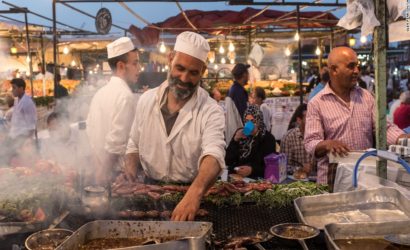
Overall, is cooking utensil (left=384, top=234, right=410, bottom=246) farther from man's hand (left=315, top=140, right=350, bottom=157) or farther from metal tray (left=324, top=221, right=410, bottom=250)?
man's hand (left=315, top=140, right=350, bottom=157)

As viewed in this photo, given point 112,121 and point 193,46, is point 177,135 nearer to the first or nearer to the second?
point 193,46

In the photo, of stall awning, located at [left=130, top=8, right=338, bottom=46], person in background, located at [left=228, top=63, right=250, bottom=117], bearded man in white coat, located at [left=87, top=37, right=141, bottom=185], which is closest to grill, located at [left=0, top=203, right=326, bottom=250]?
bearded man in white coat, located at [left=87, top=37, right=141, bottom=185]

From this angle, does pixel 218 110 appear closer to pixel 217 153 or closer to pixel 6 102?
pixel 217 153

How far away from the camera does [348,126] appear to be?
4312mm

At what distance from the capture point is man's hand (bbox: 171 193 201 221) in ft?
8.38

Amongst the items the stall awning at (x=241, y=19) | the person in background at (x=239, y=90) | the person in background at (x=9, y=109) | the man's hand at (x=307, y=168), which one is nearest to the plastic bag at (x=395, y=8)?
the man's hand at (x=307, y=168)

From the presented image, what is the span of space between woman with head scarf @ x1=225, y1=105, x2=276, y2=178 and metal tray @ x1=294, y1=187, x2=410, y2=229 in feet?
10.9

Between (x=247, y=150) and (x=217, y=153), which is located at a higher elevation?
(x=217, y=153)

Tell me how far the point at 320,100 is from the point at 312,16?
6914 mm

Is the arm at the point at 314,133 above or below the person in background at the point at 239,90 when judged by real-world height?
below

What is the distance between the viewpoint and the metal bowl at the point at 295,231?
2254 millimetres

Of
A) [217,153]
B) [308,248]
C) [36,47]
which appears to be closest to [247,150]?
[217,153]

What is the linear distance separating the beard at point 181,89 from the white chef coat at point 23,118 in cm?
681

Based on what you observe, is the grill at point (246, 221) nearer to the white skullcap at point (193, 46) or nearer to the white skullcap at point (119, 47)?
the white skullcap at point (193, 46)
